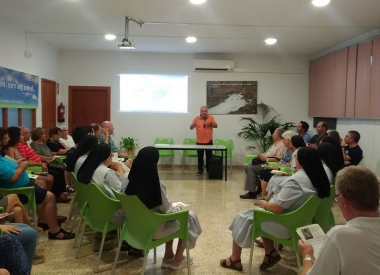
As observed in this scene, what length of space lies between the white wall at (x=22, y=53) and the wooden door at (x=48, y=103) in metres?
0.16

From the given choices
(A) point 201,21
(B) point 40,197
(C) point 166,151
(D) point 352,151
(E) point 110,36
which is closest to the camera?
(B) point 40,197

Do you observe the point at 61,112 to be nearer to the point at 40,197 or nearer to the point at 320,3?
the point at 40,197

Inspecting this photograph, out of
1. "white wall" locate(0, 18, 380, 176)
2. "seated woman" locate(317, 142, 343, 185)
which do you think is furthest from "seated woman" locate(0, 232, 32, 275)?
"white wall" locate(0, 18, 380, 176)

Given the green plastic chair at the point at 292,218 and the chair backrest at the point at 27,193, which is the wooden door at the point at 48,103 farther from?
the green plastic chair at the point at 292,218

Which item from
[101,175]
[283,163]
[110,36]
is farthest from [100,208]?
[110,36]

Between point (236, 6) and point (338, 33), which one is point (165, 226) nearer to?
point (236, 6)

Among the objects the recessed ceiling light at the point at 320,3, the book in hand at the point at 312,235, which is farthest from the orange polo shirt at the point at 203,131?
the book in hand at the point at 312,235

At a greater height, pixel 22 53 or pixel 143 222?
pixel 22 53

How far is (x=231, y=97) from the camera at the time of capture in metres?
8.55

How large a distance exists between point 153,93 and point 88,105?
5.37 ft

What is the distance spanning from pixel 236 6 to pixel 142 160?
3043mm

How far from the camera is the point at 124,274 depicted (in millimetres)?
2928

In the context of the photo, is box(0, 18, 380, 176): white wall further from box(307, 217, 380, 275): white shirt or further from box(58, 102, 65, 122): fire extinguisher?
box(307, 217, 380, 275): white shirt

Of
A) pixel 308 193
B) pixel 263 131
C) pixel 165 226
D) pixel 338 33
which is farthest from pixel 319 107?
pixel 165 226
